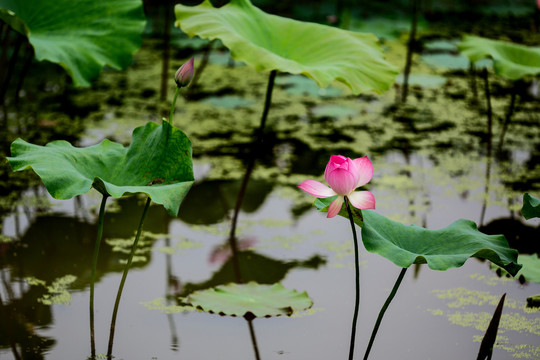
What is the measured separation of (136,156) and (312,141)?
1.32 m

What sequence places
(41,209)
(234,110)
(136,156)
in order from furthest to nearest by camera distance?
(234,110)
(41,209)
(136,156)

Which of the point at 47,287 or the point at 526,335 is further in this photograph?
the point at 47,287

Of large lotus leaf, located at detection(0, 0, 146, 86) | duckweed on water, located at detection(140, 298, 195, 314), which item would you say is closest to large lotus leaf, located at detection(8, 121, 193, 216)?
duckweed on water, located at detection(140, 298, 195, 314)

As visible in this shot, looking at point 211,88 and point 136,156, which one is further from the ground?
point 136,156

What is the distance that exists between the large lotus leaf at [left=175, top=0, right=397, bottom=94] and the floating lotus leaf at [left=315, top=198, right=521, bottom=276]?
446mm

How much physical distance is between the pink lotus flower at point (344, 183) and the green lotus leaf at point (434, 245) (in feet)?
0.18

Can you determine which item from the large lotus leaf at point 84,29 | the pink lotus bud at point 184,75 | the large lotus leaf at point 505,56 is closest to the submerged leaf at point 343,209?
the pink lotus bud at point 184,75

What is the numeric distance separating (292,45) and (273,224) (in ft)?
→ 1.59

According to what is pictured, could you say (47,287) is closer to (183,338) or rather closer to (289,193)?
(183,338)

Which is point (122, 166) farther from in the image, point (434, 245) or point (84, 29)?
point (84, 29)

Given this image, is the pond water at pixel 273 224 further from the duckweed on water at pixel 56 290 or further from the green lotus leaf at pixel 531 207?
the green lotus leaf at pixel 531 207

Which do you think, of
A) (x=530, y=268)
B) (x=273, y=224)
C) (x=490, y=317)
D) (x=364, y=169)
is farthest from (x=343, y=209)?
(x=273, y=224)

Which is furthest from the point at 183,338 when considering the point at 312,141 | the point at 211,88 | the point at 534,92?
the point at 534,92

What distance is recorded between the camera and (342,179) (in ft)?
3.46
